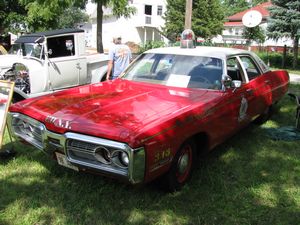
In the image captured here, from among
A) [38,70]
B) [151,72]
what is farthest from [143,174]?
[38,70]

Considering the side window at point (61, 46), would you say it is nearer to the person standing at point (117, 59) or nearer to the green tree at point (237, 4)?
the person standing at point (117, 59)

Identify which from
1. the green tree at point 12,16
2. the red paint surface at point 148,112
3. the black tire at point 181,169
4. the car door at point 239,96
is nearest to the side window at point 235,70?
the car door at point 239,96

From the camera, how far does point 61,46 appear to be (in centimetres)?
870

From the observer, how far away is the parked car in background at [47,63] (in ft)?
26.1

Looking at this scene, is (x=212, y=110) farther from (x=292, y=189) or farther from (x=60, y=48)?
(x=60, y=48)

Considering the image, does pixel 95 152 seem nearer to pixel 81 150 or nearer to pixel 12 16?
pixel 81 150

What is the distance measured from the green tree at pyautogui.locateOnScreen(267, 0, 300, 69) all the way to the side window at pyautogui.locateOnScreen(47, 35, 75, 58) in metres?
12.7

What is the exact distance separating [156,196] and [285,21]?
54.2ft

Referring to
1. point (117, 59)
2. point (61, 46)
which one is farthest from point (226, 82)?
point (61, 46)

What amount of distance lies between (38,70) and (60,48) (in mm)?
935

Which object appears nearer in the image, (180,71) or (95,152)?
(95,152)

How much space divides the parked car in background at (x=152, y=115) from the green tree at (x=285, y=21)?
1332cm

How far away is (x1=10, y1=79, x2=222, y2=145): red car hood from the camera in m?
3.46

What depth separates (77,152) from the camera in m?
3.58
